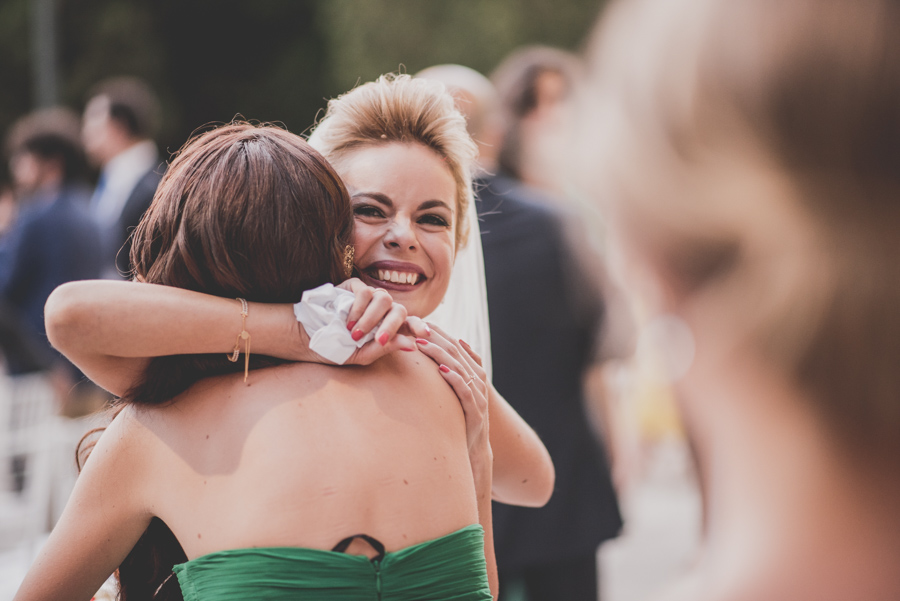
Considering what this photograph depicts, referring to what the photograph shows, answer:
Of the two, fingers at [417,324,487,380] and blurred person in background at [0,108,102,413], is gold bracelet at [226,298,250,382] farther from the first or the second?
blurred person in background at [0,108,102,413]

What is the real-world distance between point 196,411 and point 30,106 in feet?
69.5

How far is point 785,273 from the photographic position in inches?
22.9

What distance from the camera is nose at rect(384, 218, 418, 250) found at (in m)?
2.28

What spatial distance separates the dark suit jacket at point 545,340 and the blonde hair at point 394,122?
3.16 ft

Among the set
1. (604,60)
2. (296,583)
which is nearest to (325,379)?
(296,583)

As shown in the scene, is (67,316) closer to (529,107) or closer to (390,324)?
(390,324)

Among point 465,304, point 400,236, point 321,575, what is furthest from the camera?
point 465,304

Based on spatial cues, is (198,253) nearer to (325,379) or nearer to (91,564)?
(325,379)

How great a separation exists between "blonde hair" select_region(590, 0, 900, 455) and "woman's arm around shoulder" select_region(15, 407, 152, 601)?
52.9 inches

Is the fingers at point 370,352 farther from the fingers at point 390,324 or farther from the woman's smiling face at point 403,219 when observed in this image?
the woman's smiling face at point 403,219

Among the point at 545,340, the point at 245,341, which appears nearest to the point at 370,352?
the point at 245,341

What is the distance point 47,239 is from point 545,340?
3.60 meters

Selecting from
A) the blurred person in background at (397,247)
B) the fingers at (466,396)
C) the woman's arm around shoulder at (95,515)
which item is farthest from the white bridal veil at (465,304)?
the woman's arm around shoulder at (95,515)

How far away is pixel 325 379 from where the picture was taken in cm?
174
